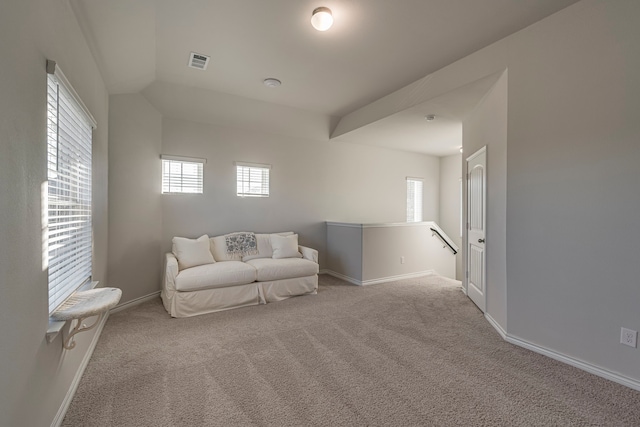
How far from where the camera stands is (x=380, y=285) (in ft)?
15.8

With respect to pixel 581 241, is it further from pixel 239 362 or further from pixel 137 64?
pixel 137 64

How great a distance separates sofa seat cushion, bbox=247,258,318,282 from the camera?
396 cm

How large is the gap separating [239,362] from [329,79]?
10.8 ft

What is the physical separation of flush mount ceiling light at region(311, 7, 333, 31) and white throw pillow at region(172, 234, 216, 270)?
304cm

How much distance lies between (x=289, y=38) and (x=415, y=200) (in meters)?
5.19

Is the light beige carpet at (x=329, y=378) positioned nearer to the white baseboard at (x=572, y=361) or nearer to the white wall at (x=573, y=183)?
the white baseboard at (x=572, y=361)

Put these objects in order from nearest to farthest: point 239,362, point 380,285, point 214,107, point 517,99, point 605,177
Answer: point 605,177 < point 239,362 < point 517,99 < point 214,107 < point 380,285

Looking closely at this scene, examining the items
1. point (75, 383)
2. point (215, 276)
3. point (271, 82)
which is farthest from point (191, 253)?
point (271, 82)

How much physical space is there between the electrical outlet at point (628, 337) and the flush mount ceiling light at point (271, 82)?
4.09 meters

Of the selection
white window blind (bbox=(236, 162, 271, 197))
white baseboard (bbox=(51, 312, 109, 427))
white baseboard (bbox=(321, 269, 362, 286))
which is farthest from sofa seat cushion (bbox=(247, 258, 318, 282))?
white baseboard (bbox=(51, 312, 109, 427))

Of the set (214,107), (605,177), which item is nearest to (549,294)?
(605,177)

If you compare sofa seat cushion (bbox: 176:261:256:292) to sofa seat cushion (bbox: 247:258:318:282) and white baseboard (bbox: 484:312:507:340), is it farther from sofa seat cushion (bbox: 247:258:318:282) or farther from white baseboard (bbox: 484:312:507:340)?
white baseboard (bbox: 484:312:507:340)

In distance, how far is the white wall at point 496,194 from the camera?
285 centimetres

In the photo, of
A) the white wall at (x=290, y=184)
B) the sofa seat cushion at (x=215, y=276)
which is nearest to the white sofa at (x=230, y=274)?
the sofa seat cushion at (x=215, y=276)
